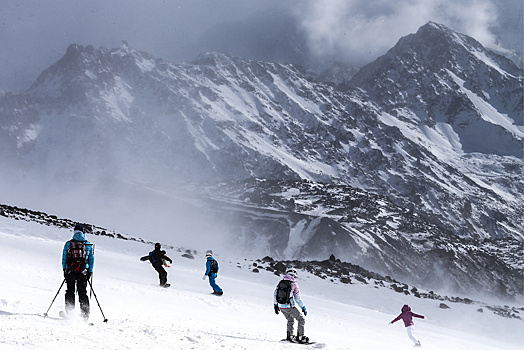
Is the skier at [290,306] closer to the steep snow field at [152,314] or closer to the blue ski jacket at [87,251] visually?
the steep snow field at [152,314]

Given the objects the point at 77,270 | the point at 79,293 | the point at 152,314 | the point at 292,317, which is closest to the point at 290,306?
the point at 292,317

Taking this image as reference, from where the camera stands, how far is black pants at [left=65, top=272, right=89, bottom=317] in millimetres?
11266

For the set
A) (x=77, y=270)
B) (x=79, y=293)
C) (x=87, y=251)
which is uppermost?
(x=87, y=251)

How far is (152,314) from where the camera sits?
13.9m

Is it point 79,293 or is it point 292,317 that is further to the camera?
point 292,317

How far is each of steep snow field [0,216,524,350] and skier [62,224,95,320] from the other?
0.42 m

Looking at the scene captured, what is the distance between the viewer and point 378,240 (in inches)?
4577

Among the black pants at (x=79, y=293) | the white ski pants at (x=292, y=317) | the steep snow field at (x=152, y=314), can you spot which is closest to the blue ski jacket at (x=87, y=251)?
the black pants at (x=79, y=293)

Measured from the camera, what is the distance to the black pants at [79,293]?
11.3 m

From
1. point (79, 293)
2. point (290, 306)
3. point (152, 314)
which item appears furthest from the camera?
point (152, 314)

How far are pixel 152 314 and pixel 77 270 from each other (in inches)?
125

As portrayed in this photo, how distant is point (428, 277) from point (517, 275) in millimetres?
35975

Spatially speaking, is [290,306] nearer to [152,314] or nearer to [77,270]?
[152,314]

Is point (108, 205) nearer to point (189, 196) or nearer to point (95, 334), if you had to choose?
→ point (189, 196)
